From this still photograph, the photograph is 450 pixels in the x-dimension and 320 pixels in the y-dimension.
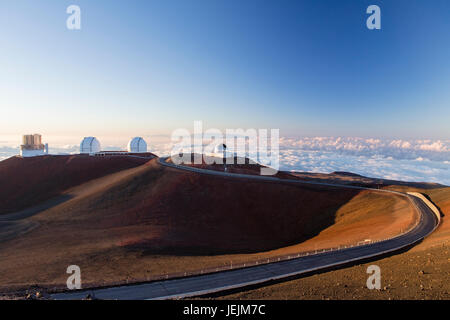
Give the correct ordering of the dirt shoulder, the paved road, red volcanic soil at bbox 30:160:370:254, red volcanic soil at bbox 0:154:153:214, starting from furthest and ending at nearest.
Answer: red volcanic soil at bbox 0:154:153:214 → red volcanic soil at bbox 30:160:370:254 → the paved road → the dirt shoulder

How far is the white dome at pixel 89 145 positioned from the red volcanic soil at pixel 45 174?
13.2 m

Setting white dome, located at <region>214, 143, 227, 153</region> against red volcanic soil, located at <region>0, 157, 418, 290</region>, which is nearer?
red volcanic soil, located at <region>0, 157, 418, 290</region>

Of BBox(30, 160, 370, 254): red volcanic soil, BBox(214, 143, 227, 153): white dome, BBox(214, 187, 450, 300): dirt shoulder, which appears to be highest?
BBox(214, 143, 227, 153): white dome

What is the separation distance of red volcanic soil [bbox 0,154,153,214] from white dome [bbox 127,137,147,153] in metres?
21.5

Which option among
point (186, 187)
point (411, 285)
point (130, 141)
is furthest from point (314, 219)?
point (130, 141)

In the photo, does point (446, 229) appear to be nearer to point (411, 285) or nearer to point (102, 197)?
point (411, 285)

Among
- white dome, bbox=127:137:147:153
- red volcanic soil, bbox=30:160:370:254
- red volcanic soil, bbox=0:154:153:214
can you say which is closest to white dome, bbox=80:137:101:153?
white dome, bbox=127:137:147:153

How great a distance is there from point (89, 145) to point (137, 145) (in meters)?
16.0

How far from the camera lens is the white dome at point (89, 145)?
85250mm

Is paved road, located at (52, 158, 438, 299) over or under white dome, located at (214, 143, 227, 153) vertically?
under

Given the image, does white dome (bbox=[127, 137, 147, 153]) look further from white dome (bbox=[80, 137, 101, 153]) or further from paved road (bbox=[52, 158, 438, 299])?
paved road (bbox=[52, 158, 438, 299])

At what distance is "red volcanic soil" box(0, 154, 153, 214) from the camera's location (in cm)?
5400

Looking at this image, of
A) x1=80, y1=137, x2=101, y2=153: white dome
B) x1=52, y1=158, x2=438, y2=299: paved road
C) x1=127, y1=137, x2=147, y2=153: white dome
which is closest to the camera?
x1=52, y1=158, x2=438, y2=299: paved road

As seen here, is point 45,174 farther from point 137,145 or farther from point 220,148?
point 220,148
